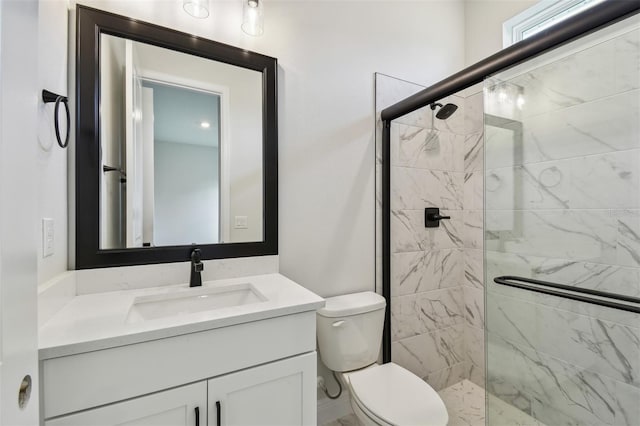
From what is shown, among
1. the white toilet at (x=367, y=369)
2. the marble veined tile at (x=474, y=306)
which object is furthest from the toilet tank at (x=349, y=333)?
the marble veined tile at (x=474, y=306)

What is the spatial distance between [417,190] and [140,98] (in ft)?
5.23

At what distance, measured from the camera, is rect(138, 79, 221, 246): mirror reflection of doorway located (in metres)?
1.28

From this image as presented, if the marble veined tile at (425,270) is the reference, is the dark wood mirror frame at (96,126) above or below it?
above

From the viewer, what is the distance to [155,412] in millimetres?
813

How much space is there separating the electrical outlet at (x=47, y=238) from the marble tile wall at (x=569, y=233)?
1.95m

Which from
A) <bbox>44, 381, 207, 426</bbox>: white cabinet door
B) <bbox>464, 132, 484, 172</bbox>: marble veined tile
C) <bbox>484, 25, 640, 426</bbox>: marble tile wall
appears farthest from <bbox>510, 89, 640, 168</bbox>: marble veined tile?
<bbox>44, 381, 207, 426</bbox>: white cabinet door

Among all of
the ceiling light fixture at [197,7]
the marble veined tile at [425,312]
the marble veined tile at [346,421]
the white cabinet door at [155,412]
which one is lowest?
the marble veined tile at [346,421]

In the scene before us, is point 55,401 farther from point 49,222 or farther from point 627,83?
point 627,83

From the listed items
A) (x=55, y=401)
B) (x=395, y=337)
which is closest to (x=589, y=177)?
(x=395, y=337)

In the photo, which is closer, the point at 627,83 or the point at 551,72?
the point at 627,83

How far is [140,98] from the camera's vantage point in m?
1.27

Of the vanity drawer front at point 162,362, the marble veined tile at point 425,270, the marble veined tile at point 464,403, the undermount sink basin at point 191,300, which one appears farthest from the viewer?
the marble veined tile at point 425,270

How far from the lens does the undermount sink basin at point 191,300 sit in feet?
3.63

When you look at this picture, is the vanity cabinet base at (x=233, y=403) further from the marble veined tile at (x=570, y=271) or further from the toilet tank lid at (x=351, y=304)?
the marble veined tile at (x=570, y=271)
